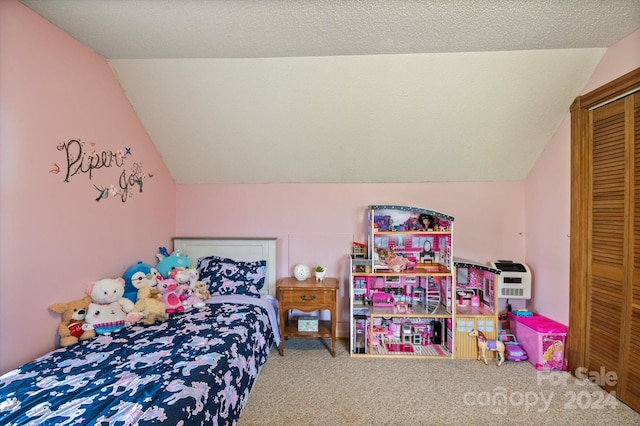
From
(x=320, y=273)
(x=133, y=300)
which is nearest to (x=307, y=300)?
(x=320, y=273)

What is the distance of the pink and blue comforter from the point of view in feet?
3.95

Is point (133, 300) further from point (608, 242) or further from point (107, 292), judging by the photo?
point (608, 242)

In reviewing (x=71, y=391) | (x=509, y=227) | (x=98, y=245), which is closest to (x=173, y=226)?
(x=98, y=245)

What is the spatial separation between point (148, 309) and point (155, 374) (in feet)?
2.78

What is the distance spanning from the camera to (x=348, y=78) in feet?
7.61

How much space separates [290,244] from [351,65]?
71.4 inches

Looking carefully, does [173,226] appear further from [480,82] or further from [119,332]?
[480,82]

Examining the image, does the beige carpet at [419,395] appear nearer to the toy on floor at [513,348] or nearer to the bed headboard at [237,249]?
the toy on floor at [513,348]

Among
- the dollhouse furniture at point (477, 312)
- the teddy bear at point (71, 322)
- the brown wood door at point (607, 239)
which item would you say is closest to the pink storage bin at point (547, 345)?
the brown wood door at point (607, 239)

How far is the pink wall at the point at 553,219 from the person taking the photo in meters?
2.46

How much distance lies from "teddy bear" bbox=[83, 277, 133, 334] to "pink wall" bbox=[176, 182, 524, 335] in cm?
120

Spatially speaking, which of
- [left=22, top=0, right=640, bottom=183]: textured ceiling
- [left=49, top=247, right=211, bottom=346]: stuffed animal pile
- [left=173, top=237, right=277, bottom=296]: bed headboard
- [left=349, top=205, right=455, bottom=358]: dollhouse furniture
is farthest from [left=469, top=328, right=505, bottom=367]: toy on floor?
[left=49, top=247, right=211, bottom=346]: stuffed animal pile

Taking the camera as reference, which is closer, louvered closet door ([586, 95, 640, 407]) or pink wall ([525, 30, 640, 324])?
louvered closet door ([586, 95, 640, 407])

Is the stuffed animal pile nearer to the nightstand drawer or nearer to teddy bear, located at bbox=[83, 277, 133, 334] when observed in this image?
teddy bear, located at bbox=[83, 277, 133, 334]
